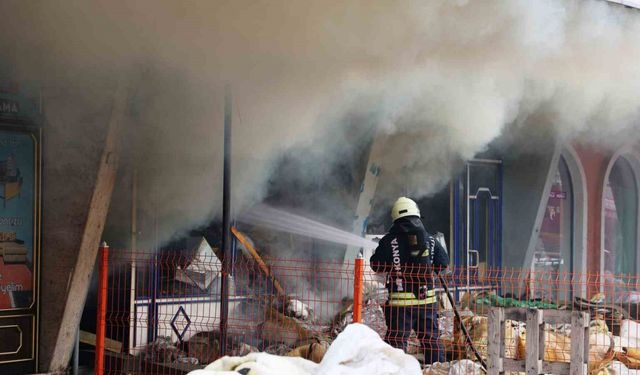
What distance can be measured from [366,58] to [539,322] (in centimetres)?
349

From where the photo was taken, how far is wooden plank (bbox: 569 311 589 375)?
5043 millimetres

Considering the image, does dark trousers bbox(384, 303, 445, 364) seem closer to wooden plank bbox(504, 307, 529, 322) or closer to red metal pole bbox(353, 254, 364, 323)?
red metal pole bbox(353, 254, 364, 323)

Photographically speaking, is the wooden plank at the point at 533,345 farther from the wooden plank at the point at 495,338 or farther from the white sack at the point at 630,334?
the white sack at the point at 630,334

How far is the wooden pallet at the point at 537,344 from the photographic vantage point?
5062 mm

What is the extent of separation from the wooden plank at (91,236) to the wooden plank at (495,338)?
11.3ft

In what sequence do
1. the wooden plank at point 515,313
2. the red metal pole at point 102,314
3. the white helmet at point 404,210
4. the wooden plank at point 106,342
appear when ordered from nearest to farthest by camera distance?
the wooden plank at point 515,313 < the red metal pole at point 102,314 < the white helmet at point 404,210 < the wooden plank at point 106,342

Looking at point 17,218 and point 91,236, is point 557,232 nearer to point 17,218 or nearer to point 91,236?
point 91,236

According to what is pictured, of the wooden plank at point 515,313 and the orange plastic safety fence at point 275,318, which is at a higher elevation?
the wooden plank at point 515,313

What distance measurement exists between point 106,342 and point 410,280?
3.03m

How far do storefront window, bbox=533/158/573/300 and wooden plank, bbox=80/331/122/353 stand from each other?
743 centimetres

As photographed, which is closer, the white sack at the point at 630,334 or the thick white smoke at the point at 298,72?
the thick white smoke at the point at 298,72

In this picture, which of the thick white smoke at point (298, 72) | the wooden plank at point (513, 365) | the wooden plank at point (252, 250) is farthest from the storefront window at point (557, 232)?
the wooden plank at point (513, 365)

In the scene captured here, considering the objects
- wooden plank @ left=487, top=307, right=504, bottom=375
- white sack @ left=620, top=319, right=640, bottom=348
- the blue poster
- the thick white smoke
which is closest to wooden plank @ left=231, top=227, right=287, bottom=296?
the thick white smoke

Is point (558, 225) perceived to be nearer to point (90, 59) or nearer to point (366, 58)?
point (366, 58)
